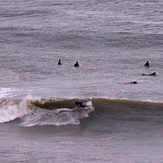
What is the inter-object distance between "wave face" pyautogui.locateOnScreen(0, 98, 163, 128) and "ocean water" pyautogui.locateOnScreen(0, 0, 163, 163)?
6 cm

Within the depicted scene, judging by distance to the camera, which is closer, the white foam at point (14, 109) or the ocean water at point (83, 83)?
the ocean water at point (83, 83)

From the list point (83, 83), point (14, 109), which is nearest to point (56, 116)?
point (14, 109)

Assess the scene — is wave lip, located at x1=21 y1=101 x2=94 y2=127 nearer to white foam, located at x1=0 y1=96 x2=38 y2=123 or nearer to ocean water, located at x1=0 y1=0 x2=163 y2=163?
ocean water, located at x1=0 y1=0 x2=163 y2=163

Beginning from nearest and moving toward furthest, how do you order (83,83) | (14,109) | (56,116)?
(56,116) → (14,109) → (83,83)

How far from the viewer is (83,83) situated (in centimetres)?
3108

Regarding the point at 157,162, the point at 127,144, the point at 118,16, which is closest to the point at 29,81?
the point at 127,144

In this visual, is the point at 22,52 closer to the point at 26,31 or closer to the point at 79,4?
the point at 26,31

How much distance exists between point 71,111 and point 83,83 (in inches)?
212

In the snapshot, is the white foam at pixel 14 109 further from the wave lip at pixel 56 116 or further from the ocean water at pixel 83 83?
the wave lip at pixel 56 116

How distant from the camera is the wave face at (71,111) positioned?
82.8 ft

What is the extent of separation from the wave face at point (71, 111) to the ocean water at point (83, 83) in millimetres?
58

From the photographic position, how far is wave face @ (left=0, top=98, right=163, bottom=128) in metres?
25.2

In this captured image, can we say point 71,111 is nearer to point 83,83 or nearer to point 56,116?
point 56,116

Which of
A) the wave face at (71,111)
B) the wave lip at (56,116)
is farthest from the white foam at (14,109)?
the wave lip at (56,116)
